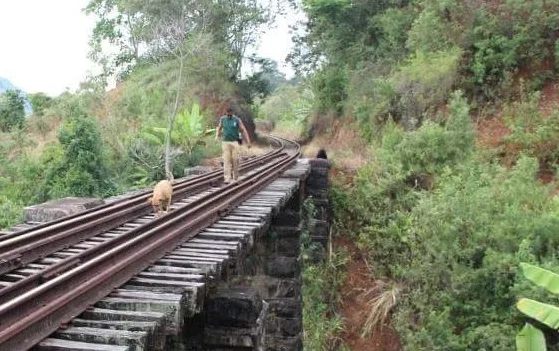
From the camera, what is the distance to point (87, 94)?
87.7ft

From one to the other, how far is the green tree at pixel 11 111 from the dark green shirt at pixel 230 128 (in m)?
22.7

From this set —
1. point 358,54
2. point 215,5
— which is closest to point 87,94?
point 215,5

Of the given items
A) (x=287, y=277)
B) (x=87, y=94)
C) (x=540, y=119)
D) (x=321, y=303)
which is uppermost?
(x=87, y=94)

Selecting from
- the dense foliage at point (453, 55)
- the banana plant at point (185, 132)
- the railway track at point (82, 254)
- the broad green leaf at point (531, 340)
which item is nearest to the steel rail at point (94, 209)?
the railway track at point (82, 254)

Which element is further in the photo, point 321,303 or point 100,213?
point 321,303

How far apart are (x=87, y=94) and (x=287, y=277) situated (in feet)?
60.8

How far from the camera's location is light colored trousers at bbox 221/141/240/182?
408 inches

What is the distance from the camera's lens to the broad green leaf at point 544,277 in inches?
273

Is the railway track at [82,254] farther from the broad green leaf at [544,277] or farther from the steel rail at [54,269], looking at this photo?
the broad green leaf at [544,277]

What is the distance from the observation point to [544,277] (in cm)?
705

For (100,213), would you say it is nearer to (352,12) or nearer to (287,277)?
(287,277)

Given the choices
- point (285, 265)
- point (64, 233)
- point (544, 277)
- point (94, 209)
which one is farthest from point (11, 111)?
point (544, 277)

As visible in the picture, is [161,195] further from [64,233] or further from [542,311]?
[542,311]

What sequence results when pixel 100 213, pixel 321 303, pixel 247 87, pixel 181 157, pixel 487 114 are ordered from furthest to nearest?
1. pixel 247 87
2. pixel 181 157
3. pixel 487 114
4. pixel 321 303
5. pixel 100 213
